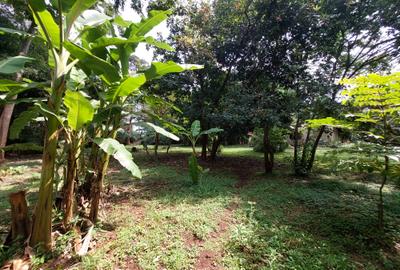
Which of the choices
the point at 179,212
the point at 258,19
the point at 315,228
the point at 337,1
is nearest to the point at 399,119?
the point at 315,228

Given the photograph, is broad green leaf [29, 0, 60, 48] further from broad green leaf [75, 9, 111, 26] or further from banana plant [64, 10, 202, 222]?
broad green leaf [75, 9, 111, 26]

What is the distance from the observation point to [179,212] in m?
3.04

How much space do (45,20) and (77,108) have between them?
30.4 inches

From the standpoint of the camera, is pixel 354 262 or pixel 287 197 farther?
pixel 287 197

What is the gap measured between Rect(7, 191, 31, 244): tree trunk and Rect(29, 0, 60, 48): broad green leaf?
1.44 meters

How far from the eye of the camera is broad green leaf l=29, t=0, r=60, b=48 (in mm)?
1680

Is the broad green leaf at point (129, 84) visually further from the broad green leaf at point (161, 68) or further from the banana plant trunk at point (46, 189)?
the banana plant trunk at point (46, 189)

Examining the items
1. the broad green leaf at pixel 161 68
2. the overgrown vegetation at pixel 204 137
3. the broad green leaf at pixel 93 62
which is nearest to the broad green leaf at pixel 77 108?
the overgrown vegetation at pixel 204 137

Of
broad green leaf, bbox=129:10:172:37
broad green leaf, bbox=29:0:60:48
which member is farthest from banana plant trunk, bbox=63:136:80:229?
broad green leaf, bbox=129:10:172:37

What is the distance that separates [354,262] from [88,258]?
8.33 ft

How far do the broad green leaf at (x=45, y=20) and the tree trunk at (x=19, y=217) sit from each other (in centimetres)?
144

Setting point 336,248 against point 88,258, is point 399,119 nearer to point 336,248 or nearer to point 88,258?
point 336,248

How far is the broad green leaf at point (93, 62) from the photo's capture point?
169 cm

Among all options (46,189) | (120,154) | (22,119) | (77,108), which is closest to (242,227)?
(120,154)
